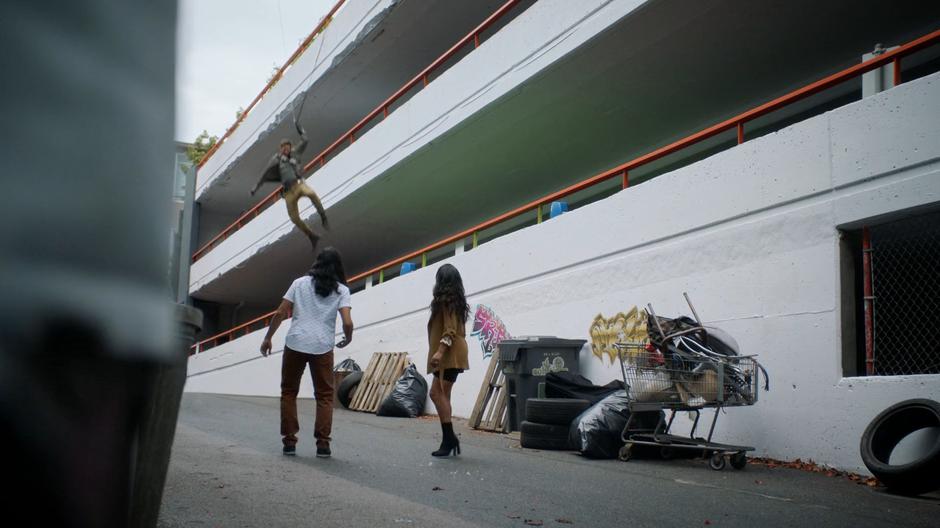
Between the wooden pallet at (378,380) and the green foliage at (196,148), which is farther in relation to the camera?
the wooden pallet at (378,380)

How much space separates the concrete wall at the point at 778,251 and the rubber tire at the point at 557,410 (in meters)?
1.41

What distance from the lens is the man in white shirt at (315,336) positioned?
24.8 ft

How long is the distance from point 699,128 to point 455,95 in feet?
15.0

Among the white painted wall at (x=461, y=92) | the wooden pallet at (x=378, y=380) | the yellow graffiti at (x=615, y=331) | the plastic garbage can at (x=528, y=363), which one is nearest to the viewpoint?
the yellow graffiti at (x=615, y=331)

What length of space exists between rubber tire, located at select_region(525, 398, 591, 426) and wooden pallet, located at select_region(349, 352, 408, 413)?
669 cm

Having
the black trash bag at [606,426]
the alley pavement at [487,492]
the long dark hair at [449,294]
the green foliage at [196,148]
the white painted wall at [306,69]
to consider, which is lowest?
the alley pavement at [487,492]

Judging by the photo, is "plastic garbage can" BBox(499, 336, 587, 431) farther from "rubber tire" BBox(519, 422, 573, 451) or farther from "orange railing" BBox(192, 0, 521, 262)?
"orange railing" BBox(192, 0, 521, 262)

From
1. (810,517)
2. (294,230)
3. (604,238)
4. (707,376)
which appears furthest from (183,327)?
(294,230)

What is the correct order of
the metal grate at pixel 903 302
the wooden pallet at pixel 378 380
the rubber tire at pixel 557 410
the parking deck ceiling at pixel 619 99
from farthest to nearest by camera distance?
the wooden pallet at pixel 378 380 → the parking deck ceiling at pixel 619 99 → the rubber tire at pixel 557 410 → the metal grate at pixel 903 302

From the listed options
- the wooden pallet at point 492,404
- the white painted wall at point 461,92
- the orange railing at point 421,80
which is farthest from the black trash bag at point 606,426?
the orange railing at point 421,80

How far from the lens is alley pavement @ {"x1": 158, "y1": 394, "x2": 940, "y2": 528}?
15.6ft

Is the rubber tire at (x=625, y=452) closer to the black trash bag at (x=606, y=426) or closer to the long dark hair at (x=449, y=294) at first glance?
the black trash bag at (x=606, y=426)

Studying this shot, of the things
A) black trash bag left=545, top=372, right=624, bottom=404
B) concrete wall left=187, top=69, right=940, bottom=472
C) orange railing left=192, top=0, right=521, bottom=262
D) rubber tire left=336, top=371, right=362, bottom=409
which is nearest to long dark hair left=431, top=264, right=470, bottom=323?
black trash bag left=545, top=372, right=624, bottom=404

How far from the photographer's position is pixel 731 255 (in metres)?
9.16
